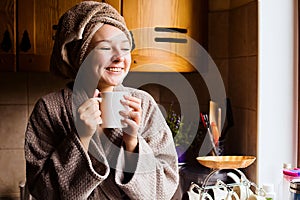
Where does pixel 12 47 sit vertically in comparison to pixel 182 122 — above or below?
above

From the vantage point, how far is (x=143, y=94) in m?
1.25

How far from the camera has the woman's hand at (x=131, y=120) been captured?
1.09 meters

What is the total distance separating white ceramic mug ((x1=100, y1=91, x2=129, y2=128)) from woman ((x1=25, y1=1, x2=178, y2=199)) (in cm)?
1

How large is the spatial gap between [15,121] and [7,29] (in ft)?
1.42

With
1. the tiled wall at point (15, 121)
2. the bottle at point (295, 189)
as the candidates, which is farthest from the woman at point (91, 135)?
the tiled wall at point (15, 121)

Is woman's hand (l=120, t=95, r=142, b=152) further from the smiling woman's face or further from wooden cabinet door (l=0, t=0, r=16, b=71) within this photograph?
wooden cabinet door (l=0, t=0, r=16, b=71)

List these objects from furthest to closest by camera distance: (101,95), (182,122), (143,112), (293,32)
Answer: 1. (182,122)
2. (293,32)
3. (143,112)
4. (101,95)

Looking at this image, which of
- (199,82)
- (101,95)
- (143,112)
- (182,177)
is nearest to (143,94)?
(143,112)

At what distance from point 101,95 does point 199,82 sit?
89 cm

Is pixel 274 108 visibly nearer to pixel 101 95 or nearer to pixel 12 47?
pixel 101 95

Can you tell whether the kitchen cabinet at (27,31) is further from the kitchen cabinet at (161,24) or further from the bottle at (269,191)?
the bottle at (269,191)

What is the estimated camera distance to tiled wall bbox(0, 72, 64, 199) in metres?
1.86

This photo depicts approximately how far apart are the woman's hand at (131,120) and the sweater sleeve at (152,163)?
2 centimetres

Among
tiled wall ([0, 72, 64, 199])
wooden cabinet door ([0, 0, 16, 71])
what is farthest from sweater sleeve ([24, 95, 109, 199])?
tiled wall ([0, 72, 64, 199])
